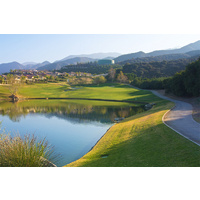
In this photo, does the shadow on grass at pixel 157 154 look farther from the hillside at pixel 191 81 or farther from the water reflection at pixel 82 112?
the hillside at pixel 191 81

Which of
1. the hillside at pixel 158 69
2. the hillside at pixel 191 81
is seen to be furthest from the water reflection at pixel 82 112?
the hillside at pixel 158 69

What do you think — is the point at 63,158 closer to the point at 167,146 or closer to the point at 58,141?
the point at 58,141

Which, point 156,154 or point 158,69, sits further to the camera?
point 158,69

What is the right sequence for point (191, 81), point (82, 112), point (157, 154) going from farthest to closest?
point (82, 112), point (191, 81), point (157, 154)

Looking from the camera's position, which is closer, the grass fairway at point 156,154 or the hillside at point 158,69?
the grass fairway at point 156,154

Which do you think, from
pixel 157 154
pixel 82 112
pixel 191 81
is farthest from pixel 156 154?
pixel 191 81

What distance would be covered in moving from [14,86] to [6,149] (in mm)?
57688

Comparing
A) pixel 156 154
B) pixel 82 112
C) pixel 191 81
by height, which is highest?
pixel 191 81

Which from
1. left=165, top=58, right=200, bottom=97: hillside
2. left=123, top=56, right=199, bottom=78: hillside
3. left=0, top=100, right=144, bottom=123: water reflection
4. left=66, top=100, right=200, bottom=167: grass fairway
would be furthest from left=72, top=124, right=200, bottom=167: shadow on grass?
left=123, top=56, right=199, bottom=78: hillside

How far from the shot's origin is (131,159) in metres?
8.98

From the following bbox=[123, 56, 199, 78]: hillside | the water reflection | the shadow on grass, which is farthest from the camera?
bbox=[123, 56, 199, 78]: hillside

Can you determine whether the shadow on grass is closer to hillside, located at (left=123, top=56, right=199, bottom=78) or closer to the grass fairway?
the grass fairway

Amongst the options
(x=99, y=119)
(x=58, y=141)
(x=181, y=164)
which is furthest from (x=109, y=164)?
(x=99, y=119)

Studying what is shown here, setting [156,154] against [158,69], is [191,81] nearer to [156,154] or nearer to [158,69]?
[156,154]
